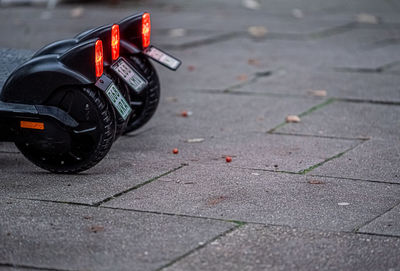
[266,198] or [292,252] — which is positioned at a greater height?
[292,252]

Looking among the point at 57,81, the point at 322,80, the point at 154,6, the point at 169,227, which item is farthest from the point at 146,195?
the point at 154,6

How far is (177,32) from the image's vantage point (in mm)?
13328

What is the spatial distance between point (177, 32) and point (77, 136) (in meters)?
8.14

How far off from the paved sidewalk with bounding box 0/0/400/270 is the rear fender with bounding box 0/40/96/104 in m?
0.30

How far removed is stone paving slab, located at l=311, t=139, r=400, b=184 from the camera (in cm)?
557

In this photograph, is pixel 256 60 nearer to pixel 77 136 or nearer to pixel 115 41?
pixel 115 41

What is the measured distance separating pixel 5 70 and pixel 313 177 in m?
2.37

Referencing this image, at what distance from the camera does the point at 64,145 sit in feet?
17.6

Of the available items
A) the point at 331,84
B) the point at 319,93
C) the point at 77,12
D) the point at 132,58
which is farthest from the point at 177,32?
the point at 132,58

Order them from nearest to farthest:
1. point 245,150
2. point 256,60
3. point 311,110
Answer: point 245,150 → point 311,110 → point 256,60

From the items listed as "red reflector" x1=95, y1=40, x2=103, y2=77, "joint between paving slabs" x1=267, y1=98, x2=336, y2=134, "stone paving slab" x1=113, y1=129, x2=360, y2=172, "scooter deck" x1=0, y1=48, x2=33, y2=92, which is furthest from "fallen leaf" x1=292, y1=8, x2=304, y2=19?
"red reflector" x1=95, y1=40, x2=103, y2=77

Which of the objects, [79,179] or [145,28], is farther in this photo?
[145,28]

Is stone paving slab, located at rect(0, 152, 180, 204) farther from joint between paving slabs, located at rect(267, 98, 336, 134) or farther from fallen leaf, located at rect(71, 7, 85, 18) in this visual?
fallen leaf, located at rect(71, 7, 85, 18)

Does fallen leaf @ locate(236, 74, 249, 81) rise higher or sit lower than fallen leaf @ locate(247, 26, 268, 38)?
higher
